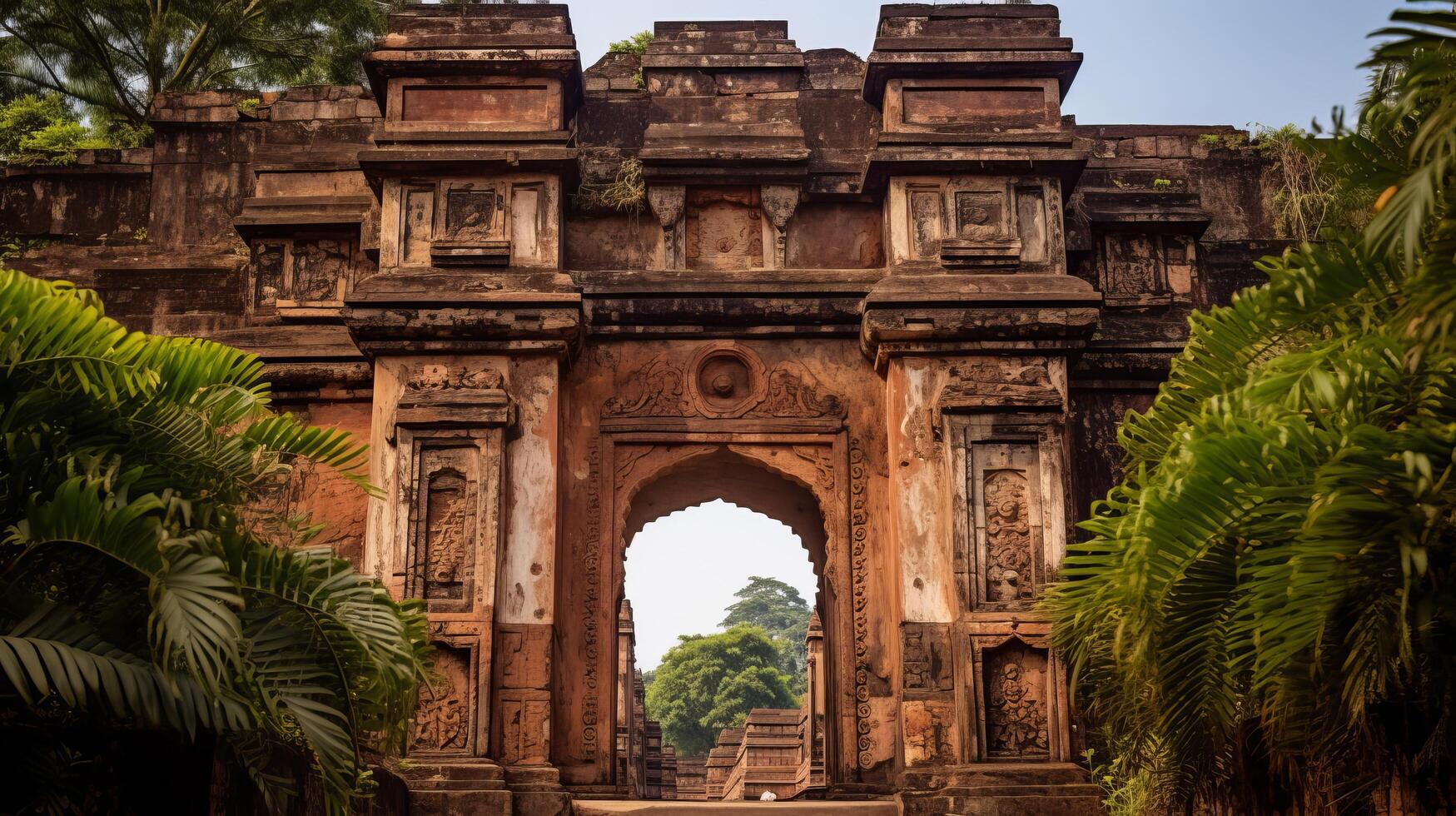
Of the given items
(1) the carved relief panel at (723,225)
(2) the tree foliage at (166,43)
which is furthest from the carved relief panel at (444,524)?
(2) the tree foliage at (166,43)

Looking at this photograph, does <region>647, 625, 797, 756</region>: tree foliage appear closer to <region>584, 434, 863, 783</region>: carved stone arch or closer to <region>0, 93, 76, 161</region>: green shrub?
<region>0, 93, 76, 161</region>: green shrub

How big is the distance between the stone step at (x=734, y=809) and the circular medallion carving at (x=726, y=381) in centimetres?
Answer: 305

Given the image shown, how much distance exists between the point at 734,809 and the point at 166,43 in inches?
483

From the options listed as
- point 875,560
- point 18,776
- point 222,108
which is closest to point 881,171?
point 875,560

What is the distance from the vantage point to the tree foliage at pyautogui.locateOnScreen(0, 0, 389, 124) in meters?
18.6

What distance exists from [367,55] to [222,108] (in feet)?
6.78

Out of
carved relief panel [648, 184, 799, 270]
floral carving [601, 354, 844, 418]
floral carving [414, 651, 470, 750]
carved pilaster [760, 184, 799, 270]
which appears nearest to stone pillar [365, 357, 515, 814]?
floral carving [414, 651, 470, 750]

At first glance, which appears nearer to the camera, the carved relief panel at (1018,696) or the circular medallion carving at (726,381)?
the carved relief panel at (1018,696)

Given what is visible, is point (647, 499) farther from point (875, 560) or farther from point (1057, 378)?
point (1057, 378)

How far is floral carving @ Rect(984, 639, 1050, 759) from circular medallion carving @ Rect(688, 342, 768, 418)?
9.07 ft

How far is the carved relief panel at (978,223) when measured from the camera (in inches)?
496

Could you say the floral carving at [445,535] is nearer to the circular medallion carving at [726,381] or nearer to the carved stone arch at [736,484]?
the carved stone arch at [736,484]

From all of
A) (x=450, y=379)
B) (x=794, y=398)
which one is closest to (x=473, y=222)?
(x=450, y=379)

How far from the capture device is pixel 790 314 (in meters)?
12.6
